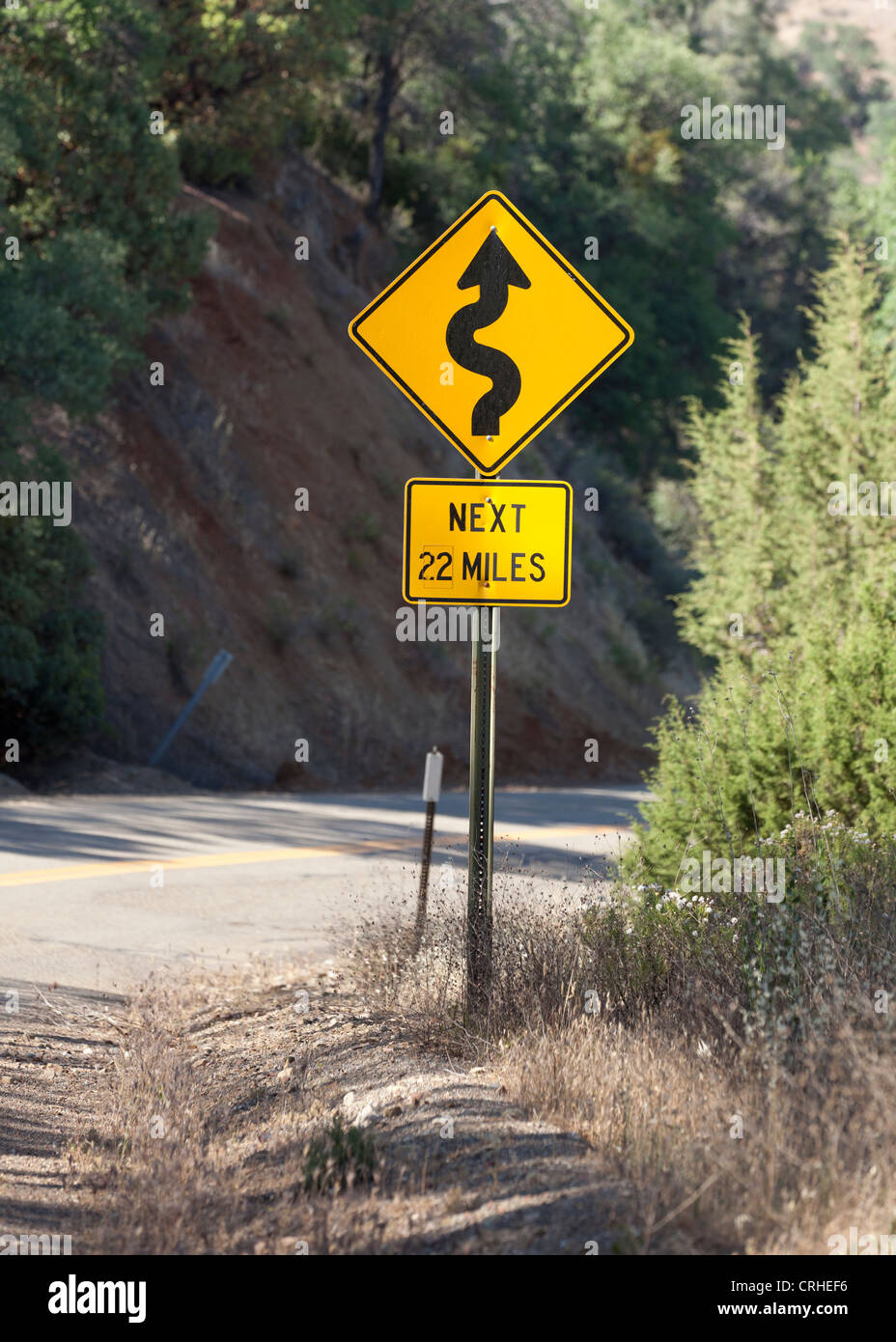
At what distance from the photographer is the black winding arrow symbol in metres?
6.19

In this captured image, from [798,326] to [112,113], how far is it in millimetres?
31494

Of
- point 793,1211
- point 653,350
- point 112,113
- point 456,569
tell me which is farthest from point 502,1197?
point 653,350

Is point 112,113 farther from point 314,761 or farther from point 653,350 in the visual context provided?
point 653,350

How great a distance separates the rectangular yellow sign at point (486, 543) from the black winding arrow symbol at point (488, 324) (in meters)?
0.34

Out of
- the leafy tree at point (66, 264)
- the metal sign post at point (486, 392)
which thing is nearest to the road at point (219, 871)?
the metal sign post at point (486, 392)

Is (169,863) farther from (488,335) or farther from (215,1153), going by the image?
(215,1153)

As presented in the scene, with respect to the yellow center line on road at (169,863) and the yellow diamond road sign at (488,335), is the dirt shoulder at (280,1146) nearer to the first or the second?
the yellow diamond road sign at (488,335)

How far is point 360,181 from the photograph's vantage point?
3850 cm

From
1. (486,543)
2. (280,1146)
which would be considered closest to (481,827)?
(486,543)

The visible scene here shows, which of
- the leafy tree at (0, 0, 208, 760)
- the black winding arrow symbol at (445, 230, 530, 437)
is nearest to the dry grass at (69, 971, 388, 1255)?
the black winding arrow symbol at (445, 230, 530, 437)

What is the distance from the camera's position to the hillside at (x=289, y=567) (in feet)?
76.7

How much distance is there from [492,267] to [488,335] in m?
0.32

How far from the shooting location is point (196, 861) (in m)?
12.1

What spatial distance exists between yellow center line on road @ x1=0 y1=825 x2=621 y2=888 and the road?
0.02 metres
